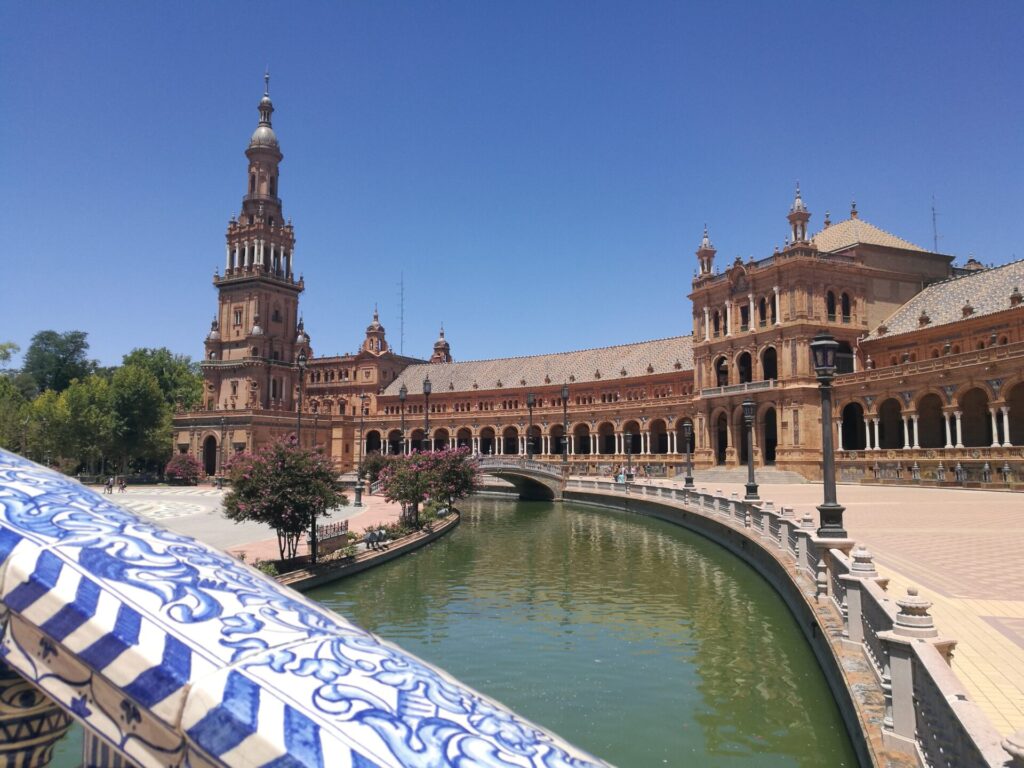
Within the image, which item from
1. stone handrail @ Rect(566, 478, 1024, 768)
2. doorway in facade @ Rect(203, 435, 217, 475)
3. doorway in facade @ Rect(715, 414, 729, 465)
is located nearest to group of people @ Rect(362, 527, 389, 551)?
stone handrail @ Rect(566, 478, 1024, 768)

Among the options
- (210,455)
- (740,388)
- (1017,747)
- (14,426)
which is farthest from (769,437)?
(14,426)

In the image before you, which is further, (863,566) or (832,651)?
(832,651)

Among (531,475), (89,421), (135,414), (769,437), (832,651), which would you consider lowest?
(832,651)

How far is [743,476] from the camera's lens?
1881 inches

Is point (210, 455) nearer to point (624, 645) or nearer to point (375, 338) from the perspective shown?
point (375, 338)

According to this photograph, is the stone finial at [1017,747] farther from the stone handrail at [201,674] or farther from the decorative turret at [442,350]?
the decorative turret at [442,350]

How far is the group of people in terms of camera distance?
903 inches

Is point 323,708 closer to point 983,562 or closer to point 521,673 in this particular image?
point 521,673

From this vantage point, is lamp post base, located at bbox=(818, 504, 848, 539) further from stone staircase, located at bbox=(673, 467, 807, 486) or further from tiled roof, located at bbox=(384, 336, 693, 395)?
tiled roof, located at bbox=(384, 336, 693, 395)

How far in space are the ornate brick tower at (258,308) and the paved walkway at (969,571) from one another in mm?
58461

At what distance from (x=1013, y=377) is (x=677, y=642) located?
101 feet

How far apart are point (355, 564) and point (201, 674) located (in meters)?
20.0

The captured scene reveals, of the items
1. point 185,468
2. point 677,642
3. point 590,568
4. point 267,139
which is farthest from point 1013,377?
point 267,139

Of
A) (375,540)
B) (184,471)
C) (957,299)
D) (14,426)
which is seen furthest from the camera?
(184,471)
